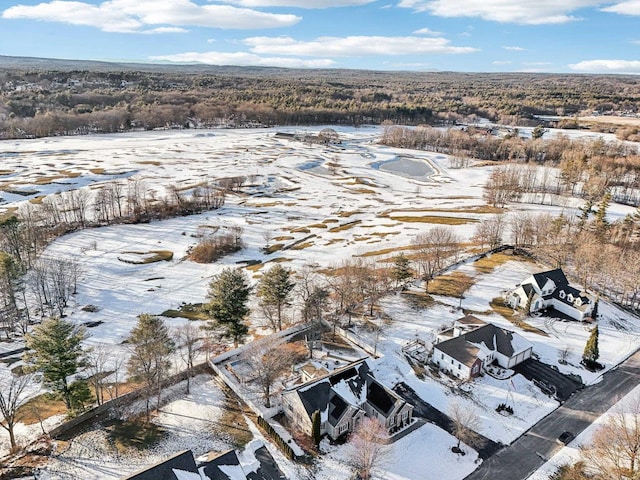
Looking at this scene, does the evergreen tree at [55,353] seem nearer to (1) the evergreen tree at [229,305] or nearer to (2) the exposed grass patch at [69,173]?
(1) the evergreen tree at [229,305]

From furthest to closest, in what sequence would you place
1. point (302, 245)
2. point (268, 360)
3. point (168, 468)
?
1. point (302, 245)
2. point (268, 360)
3. point (168, 468)

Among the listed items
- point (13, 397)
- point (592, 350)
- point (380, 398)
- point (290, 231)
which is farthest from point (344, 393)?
point (290, 231)

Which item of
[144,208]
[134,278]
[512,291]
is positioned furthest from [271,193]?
[512,291]

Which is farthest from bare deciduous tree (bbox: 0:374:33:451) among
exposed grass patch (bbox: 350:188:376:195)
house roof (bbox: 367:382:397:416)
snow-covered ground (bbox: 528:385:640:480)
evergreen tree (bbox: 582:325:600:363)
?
exposed grass patch (bbox: 350:188:376:195)

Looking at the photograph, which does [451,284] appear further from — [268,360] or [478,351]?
[268,360]

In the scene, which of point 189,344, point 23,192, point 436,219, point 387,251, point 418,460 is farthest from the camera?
point 23,192

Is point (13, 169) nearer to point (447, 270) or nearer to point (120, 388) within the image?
point (120, 388)
